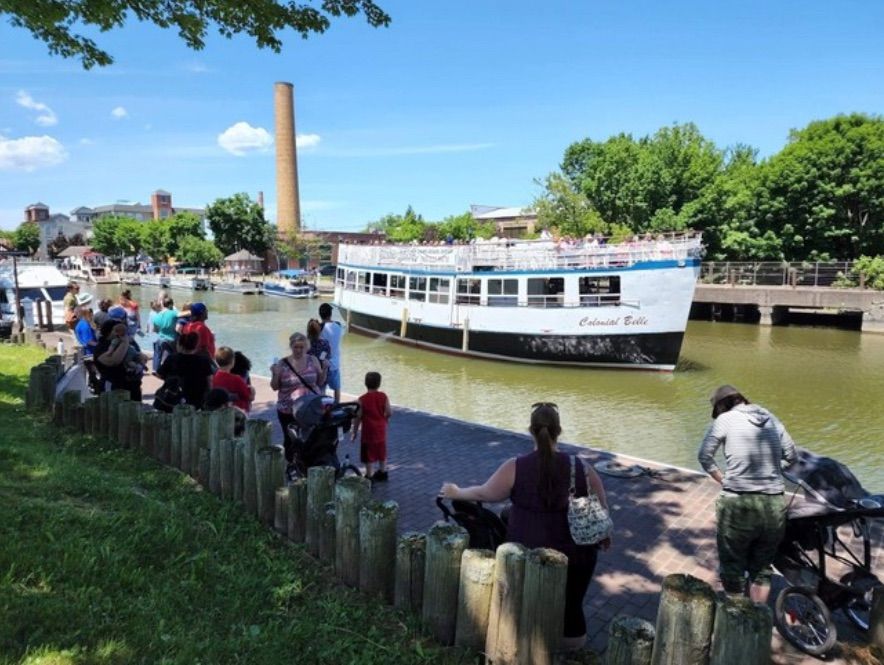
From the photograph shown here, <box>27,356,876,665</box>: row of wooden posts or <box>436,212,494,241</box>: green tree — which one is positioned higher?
<box>436,212,494,241</box>: green tree

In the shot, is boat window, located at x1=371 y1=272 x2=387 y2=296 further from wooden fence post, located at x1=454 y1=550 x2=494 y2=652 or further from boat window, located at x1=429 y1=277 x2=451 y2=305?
wooden fence post, located at x1=454 y1=550 x2=494 y2=652

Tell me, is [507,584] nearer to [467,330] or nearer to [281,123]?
[467,330]

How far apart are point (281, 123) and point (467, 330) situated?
207ft

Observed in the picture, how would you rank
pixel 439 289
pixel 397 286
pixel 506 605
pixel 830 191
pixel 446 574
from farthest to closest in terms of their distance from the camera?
pixel 830 191 < pixel 397 286 < pixel 439 289 < pixel 446 574 < pixel 506 605

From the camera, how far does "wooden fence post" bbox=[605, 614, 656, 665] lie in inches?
116

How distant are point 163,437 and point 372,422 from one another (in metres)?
2.19

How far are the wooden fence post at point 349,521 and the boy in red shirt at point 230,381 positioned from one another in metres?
2.83

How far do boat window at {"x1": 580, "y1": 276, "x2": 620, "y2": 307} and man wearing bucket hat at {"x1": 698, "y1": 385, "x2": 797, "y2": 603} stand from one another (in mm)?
16792

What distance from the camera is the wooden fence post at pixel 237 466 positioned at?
544 cm

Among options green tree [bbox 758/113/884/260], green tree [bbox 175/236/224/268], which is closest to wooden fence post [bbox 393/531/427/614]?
green tree [bbox 758/113/884/260]

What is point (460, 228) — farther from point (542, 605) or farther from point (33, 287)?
point (542, 605)

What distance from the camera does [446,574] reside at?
3.70m

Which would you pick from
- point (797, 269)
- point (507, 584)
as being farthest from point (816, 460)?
point (797, 269)

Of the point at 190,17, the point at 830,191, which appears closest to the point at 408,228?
the point at 830,191
